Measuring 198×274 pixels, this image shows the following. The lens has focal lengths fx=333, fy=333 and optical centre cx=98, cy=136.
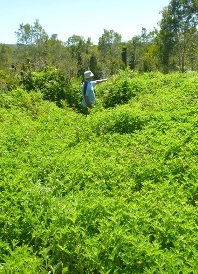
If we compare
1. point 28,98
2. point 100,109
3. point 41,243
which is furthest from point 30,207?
point 28,98

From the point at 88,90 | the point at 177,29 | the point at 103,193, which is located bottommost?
the point at 103,193

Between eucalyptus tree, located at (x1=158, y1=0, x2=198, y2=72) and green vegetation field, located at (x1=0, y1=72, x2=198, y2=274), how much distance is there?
2930cm

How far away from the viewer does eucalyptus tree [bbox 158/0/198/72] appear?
3412cm

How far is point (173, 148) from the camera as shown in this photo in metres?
5.44

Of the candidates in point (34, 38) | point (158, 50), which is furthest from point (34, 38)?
point (158, 50)

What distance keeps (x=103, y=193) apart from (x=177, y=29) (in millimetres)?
34360

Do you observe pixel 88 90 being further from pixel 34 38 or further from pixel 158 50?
pixel 34 38

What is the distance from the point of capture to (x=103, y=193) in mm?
4477

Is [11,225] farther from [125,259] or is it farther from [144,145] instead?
[144,145]

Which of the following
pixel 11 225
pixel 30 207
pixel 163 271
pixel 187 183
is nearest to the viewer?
pixel 163 271

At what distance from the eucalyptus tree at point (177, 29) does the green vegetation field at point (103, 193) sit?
1154 inches

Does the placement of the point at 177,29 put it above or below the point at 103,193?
above

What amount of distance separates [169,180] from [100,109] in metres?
5.30

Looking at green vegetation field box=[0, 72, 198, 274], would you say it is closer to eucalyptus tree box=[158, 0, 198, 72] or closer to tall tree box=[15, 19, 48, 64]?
eucalyptus tree box=[158, 0, 198, 72]
